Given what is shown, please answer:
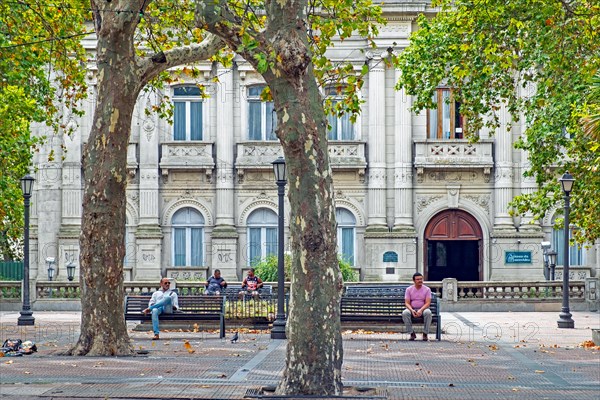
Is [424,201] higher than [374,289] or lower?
higher

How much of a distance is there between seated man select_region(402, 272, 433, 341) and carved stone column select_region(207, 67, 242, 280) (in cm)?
2072

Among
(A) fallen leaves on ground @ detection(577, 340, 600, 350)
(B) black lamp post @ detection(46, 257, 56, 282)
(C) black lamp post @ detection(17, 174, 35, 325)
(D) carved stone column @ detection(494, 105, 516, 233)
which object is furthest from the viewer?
(D) carved stone column @ detection(494, 105, 516, 233)

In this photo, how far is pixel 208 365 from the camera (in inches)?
759

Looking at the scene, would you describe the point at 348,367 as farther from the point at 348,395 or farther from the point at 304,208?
the point at 304,208

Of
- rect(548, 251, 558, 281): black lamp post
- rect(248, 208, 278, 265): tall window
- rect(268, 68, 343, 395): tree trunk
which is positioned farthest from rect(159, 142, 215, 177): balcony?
rect(268, 68, 343, 395): tree trunk

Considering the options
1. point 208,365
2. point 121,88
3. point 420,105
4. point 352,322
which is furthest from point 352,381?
point 420,105

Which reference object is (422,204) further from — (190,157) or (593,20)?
(593,20)

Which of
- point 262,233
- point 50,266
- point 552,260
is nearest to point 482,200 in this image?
point 552,260

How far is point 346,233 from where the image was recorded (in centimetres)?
4662

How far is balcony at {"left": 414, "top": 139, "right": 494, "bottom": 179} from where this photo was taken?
1797 inches

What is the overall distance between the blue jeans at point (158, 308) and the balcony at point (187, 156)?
2005 cm

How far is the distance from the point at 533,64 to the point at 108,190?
→ 13221mm

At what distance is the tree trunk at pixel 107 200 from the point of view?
20984mm

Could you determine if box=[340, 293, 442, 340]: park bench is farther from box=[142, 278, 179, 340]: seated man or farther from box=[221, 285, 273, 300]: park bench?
box=[221, 285, 273, 300]: park bench
